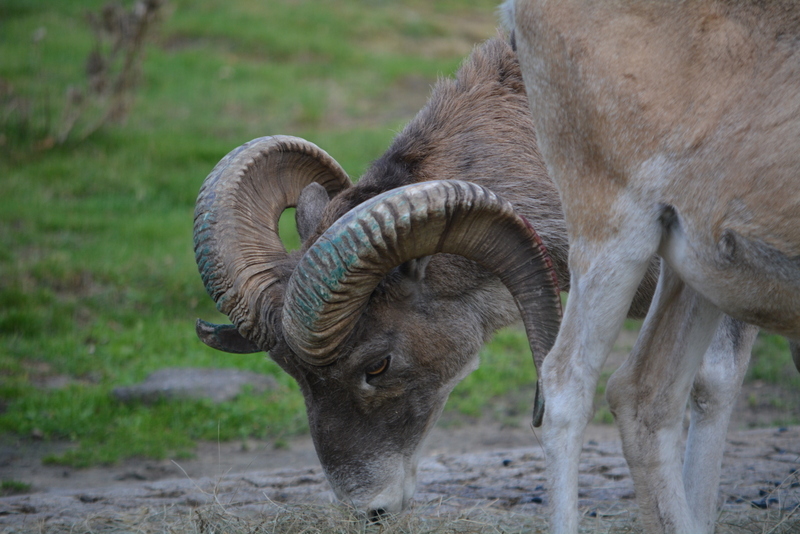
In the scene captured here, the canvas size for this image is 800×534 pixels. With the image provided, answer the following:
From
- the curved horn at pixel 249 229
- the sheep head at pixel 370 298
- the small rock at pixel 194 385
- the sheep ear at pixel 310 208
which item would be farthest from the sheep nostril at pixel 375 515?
the small rock at pixel 194 385

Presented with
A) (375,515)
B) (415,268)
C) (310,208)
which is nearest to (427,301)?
(415,268)

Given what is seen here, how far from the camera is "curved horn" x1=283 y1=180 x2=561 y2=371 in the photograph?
3.71 m

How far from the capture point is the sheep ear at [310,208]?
14.9 ft

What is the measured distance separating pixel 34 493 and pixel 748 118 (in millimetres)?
4861

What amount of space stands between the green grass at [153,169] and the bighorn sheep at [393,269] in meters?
2.63

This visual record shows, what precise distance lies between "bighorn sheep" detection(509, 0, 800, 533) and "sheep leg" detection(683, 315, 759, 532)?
1231 mm

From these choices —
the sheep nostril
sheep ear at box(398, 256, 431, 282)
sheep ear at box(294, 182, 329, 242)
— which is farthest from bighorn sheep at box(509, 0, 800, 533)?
sheep ear at box(294, 182, 329, 242)

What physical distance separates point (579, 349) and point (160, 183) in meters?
8.89

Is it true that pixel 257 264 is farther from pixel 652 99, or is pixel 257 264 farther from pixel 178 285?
pixel 178 285

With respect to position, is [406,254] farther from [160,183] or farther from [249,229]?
[160,183]

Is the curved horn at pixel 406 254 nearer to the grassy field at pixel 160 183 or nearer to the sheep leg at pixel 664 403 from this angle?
the sheep leg at pixel 664 403

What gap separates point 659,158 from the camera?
2.97 metres

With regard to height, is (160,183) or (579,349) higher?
(160,183)

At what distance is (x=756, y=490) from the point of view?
4.92 m
